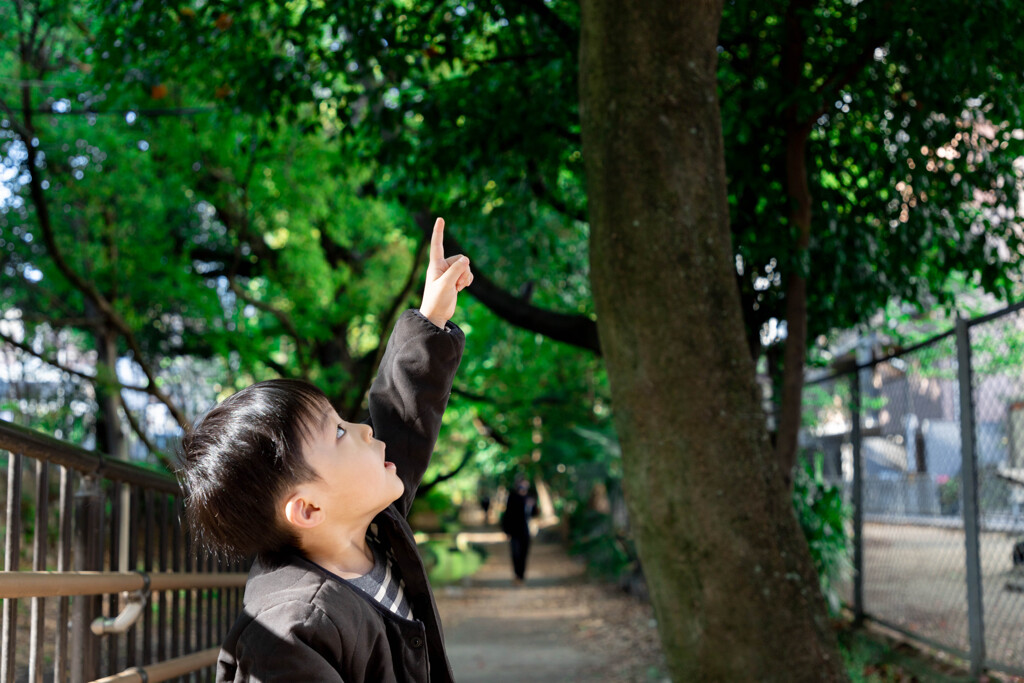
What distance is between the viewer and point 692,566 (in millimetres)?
3926

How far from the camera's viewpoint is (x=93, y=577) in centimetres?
262

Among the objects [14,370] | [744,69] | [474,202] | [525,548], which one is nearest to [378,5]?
[474,202]

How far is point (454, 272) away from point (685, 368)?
203 cm

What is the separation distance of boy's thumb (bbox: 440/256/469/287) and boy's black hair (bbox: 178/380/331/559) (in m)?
0.50

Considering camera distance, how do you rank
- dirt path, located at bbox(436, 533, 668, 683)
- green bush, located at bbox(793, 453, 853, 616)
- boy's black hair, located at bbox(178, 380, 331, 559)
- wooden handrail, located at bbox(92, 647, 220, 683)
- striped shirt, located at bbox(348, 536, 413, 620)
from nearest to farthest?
boy's black hair, located at bbox(178, 380, 331, 559), striped shirt, located at bbox(348, 536, 413, 620), wooden handrail, located at bbox(92, 647, 220, 683), green bush, located at bbox(793, 453, 853, 616), dirt path, located at bbox(436, 533, 668, 683)

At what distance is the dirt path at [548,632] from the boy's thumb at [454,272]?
620 cm

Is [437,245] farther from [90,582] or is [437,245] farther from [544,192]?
[544,192]

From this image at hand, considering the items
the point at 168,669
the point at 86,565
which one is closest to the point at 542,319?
the point at 168,669

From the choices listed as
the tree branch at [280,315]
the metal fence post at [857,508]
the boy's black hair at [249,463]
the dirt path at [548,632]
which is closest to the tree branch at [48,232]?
the tree branch at [280,315]

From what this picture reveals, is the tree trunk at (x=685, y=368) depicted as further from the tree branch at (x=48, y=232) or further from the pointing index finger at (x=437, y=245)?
the tree branch at (x=48, y=232)

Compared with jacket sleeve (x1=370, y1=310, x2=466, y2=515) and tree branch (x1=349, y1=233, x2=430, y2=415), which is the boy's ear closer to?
jacket sleeve (x1=370, y1=310, x2=466, y2=515)

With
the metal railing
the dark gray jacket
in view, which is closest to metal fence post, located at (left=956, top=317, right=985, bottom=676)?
the metal railing

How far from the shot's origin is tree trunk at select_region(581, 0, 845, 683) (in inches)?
151

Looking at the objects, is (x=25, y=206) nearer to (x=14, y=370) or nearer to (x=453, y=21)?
(x=14, y=370)
